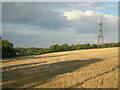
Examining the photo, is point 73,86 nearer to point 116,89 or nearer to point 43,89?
point 43,89

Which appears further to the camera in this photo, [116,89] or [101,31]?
[101,31]

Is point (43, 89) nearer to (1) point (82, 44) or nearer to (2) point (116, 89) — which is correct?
(2) point (116, 89)

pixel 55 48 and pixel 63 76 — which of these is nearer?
pixel 63 76

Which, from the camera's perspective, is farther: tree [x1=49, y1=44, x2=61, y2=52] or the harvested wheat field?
tree [x1=49, y1=44, x2=61, y2=52]

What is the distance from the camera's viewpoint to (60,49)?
85375 mm

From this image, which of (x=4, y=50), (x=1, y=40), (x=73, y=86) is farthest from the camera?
(x=1, y=40)

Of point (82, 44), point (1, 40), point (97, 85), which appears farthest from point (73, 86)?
point (82, 44)

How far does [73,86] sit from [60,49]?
7668 centimetres

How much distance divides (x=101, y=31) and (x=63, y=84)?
208 ft

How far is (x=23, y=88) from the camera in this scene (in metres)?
8.57

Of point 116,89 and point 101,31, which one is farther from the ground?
point 101,31

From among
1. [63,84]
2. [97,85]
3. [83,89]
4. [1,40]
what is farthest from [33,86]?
[1,40]

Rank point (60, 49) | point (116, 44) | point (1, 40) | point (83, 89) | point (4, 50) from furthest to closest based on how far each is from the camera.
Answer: point (60, 49) → point (116, 44) → point (1, 40) → point (4, 50) → point (83, 89)

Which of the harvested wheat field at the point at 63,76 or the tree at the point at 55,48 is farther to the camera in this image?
the tree at the point at 55,48
